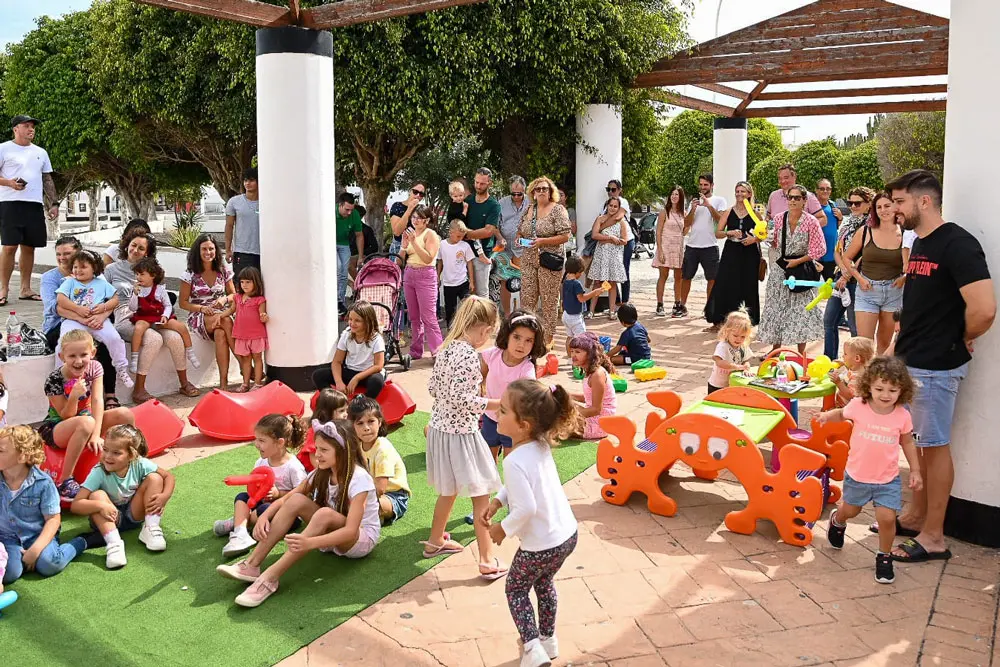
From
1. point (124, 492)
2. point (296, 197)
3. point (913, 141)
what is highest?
point (913, 141)

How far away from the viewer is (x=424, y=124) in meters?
11.9

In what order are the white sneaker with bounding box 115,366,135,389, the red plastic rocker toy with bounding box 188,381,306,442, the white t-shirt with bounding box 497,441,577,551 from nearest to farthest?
the white t-shirt with bounding box 497,441,577,551 → the red plastic rocker toy with bounding box 188,381,306,442 → the white sneaker with bounding box 115,366,135,389

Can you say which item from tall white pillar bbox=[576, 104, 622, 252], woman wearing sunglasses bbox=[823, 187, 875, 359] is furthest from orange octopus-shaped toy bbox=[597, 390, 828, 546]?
tall white pillar bbox=[576, 104, 622, 252]

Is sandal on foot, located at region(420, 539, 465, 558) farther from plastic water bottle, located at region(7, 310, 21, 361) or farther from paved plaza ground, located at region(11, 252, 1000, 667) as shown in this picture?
plastic water bottle, located at region(7, 310, 21, 361)

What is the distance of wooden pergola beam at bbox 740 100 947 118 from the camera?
15.8m

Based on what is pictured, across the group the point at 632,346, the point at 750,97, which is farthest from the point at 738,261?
the point at 750,97

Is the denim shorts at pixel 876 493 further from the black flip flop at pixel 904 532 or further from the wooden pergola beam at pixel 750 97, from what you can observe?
the wooden pergola beam at pixel 750 97

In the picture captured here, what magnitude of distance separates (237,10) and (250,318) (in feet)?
8.15

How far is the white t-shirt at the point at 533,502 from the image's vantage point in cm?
357

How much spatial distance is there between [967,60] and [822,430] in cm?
224

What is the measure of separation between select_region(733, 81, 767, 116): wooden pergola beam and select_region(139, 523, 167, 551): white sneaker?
44.0 feet

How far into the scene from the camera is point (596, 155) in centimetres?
1349

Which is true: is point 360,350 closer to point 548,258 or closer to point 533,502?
point 533,502

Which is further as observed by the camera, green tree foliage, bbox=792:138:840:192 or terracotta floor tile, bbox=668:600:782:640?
green tree foliage, bbox=792:138:840:192
